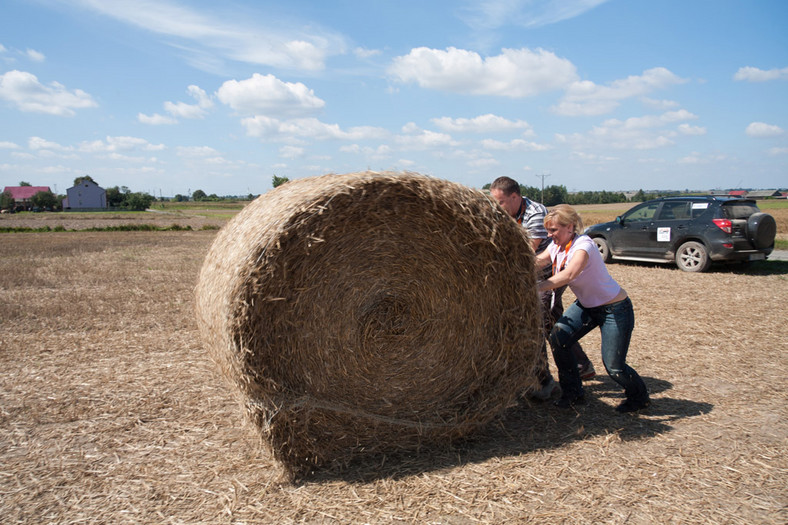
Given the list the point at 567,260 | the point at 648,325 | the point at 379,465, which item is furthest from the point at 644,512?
the point at 648,325

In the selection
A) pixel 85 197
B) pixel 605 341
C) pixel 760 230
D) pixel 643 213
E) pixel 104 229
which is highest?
pixel 85 197

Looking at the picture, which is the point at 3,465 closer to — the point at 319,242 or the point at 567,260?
the point at 319,242

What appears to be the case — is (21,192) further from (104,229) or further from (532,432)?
(532,432)

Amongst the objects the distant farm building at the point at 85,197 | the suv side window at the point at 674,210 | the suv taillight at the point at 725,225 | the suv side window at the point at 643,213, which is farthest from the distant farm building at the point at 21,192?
the suv taillight at the point at 725,225

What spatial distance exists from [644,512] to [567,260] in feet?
6.15

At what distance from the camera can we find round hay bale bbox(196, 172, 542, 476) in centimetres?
320

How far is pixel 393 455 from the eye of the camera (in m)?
3.62

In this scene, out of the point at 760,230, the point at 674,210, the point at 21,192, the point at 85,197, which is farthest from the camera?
the point at 85,197

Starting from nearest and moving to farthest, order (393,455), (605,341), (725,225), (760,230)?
(393,455) → (605,341) → (760,230) → (725,225)

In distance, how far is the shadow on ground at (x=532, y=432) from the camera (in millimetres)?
3410

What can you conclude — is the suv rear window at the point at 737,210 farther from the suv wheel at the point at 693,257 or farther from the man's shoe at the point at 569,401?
the man's shoe at the point at 569,401

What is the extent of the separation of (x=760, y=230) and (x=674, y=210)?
195cm

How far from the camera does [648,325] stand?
7.23 meters

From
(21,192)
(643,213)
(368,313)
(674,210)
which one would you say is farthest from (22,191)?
(368,313)
